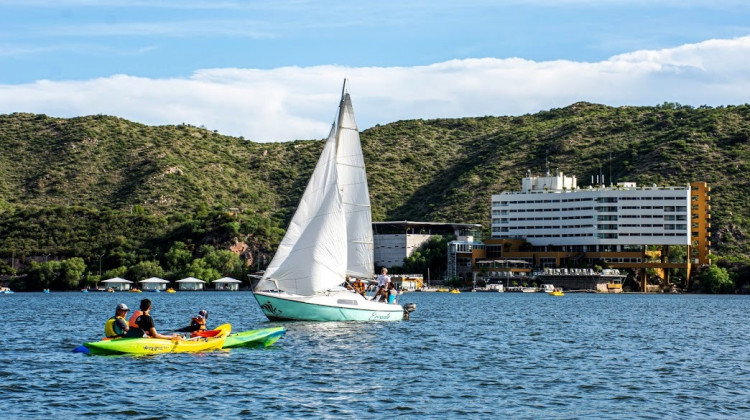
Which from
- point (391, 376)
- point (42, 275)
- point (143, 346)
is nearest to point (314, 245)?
point (143, 346)

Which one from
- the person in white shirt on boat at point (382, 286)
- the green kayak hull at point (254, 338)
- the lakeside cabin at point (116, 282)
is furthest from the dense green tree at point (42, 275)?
the green kayak hull at point (254, 338)

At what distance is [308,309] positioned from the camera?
69375mm

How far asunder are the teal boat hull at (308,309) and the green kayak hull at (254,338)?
11.7 m

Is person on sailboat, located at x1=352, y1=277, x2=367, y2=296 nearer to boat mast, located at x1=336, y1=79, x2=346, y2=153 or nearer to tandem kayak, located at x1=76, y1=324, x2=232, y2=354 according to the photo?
boat mast, located at x1=336, y1=79, x2=346, y2=153

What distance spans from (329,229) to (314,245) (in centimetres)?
152

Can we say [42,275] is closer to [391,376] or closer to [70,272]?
[70,272]

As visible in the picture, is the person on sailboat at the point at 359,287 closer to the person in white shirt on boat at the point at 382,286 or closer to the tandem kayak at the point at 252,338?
the person in white shirt on boat at the point at 382,286

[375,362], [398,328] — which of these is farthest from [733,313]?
[375,362]

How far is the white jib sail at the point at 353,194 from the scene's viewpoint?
7106 cm

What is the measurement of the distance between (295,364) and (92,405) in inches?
539

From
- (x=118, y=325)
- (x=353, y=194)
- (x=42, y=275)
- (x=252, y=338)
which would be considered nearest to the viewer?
(x=118, y=325)

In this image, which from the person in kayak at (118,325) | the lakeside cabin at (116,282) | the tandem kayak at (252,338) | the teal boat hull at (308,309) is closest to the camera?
the person in kayak at (118,325)

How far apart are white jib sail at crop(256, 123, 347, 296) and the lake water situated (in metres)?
3.01

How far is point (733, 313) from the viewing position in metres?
113
